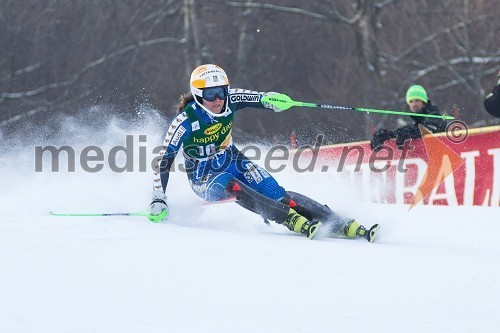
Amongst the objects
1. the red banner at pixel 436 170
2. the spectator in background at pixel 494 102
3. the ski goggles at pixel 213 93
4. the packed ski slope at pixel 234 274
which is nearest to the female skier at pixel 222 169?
the ski goggles at pixel 213 93

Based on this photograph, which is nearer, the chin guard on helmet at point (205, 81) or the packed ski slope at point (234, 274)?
the packed ski slope at point (234, 274)

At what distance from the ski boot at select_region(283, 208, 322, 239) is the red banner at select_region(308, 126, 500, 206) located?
311 cm

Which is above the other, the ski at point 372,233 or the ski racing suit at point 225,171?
the ski racing suit at point 225,171

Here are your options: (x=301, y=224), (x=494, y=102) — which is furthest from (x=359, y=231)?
(x=494, y=102)

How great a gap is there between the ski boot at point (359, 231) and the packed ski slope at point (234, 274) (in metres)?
0.09

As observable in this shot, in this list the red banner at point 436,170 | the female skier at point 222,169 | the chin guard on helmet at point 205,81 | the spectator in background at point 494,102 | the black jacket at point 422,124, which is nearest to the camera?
the female skier at point 222,169

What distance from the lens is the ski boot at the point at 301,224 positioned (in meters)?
6.80

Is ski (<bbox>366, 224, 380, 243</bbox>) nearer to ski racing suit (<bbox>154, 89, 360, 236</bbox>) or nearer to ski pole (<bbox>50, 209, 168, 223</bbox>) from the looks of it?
ski racing suit (<bbox>154, 89, 360, 236</bbox>)

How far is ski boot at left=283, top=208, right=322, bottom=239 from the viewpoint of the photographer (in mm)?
6805

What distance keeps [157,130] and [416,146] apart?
3448mm

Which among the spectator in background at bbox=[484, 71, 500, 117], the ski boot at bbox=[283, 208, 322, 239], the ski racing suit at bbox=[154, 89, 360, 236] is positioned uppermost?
the spectator in background at bbox=[484, 71, 500, 117]

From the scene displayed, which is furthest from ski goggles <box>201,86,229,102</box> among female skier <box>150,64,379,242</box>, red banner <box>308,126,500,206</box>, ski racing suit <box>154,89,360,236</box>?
red banner <box>308,126,500,206</box>

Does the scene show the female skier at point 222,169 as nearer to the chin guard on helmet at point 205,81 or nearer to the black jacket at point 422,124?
the chin guard on helmet at point 205,81

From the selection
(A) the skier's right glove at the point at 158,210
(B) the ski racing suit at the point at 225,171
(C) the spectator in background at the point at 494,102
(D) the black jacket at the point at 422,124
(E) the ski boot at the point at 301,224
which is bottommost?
(E) the ski boot at the point at 301,224
